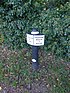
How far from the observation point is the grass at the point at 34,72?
157 inches

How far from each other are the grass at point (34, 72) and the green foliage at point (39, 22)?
0.69ft

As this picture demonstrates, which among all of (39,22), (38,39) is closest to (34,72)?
(38,39)

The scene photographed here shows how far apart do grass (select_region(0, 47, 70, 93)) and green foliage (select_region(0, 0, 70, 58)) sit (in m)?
0.21

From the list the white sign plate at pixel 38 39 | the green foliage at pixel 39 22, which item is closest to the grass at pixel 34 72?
the green foliage at pixel 39 22

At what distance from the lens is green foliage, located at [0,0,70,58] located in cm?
439

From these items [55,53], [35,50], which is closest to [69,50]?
[55,53]

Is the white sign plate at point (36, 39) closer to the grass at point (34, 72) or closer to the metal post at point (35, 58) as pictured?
the metal post at point (35, 58)

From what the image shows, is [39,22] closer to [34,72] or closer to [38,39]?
[38,39]

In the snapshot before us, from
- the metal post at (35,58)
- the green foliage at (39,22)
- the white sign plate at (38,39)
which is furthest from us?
the green foliage at (39,22)

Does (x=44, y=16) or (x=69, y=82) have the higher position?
(x=44, y=16)

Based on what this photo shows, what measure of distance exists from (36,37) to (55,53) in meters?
0.83

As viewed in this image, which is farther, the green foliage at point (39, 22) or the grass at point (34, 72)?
the green foliage at point (39, 22)

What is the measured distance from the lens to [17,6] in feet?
15.8

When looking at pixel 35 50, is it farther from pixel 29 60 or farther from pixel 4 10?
pixel 4 10
